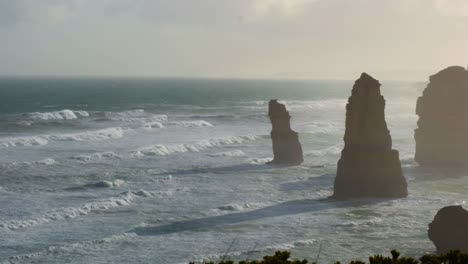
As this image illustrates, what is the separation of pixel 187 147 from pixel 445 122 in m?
28.1

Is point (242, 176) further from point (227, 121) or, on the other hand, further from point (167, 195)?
point (227, 121)

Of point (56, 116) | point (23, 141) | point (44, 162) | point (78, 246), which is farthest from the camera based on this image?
point (56, 116)

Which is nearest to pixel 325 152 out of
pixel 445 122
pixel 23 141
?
pixel 445 122

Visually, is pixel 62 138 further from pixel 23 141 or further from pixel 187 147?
pixel 187 147

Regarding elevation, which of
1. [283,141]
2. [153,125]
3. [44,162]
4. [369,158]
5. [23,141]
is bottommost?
[44,162]

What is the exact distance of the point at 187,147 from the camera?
7275 centimetres

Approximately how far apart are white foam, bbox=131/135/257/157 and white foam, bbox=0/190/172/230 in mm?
20658

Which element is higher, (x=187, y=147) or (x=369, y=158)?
(x=369, y=158)

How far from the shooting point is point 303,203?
4341 cm

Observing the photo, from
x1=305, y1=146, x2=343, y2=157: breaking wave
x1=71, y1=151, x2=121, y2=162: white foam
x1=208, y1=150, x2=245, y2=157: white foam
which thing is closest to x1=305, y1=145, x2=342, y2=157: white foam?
x1=305, y1=146, x2=343, y2=157: breaking wave

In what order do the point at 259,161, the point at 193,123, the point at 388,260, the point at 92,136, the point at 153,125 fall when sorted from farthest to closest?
the point at 193,123
the point at 153,125
the point at 92,136
the point at 259,161
the point at 388,260

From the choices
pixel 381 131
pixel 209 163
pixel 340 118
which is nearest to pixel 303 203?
pixel 381 131

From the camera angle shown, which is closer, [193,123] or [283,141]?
[283,141]

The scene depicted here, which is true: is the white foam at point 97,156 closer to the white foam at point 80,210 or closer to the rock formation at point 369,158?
the white foam at point 80,210
